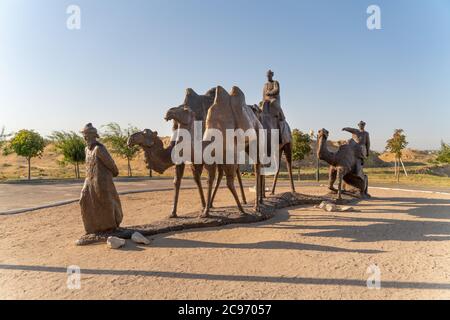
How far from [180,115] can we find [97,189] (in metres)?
2.64

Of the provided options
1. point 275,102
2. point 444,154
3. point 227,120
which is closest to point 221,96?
point 227,120

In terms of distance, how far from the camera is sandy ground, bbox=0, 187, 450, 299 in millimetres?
3953

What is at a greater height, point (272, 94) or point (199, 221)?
point (272, 94)

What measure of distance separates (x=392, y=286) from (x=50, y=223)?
315 inches

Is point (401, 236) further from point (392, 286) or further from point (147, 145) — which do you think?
point (147, 145)

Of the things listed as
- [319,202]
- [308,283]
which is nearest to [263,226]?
[308,283]

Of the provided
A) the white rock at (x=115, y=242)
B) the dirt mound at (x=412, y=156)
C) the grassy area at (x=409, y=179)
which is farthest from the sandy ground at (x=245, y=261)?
the dirt mound at (x=412, y=156)

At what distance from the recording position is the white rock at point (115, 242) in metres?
5.64

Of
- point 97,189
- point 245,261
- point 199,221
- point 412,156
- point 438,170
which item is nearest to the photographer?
point 245,261

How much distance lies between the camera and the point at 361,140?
12.0 meters

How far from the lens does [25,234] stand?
699cm

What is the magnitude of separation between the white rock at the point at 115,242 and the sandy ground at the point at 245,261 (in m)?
0.13

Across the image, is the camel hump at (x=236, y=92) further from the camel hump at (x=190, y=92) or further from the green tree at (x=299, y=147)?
the green tree at (x=299, y=147)

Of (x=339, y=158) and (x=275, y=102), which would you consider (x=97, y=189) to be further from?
(x=339, y=158)
